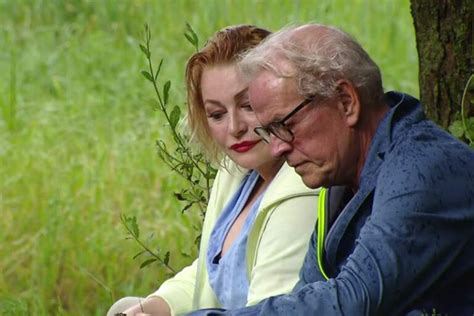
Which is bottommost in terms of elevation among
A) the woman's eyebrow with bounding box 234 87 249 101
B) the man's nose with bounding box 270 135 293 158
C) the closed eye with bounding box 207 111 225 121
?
the man's nose with bounding box 270 135 293 158

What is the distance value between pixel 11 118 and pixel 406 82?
230 cm

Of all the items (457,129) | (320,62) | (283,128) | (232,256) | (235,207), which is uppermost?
(320,62)

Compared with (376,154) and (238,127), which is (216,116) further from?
(376,154)

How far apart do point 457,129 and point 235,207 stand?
90 cm

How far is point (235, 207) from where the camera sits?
4367 millimetres

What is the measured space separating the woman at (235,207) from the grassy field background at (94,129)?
771 mm

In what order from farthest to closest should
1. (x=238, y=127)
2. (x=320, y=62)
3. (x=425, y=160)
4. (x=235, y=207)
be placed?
(x=235, y=207), (x=238, y=127), (x=320, y=62), (x=425, y=160)

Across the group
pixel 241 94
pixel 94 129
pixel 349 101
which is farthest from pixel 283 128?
pixel 94 129

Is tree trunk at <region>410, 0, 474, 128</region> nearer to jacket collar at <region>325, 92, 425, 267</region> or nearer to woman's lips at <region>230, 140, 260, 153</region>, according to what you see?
woman's lips at <region>230, 140, 260, 153</region>

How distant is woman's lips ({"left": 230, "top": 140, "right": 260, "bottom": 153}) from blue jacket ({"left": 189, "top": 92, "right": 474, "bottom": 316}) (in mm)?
607

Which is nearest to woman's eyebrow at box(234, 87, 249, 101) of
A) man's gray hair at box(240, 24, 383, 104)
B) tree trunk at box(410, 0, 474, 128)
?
man's gray hair at box(240, 24, 383, 104)

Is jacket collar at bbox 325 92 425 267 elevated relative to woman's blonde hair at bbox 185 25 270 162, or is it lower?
lower

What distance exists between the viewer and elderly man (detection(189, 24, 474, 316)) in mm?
3277

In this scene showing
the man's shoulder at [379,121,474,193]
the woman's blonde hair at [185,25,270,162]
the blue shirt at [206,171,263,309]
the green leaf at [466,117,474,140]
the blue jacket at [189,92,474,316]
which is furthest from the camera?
the green leaf at [466,117,474,140]
